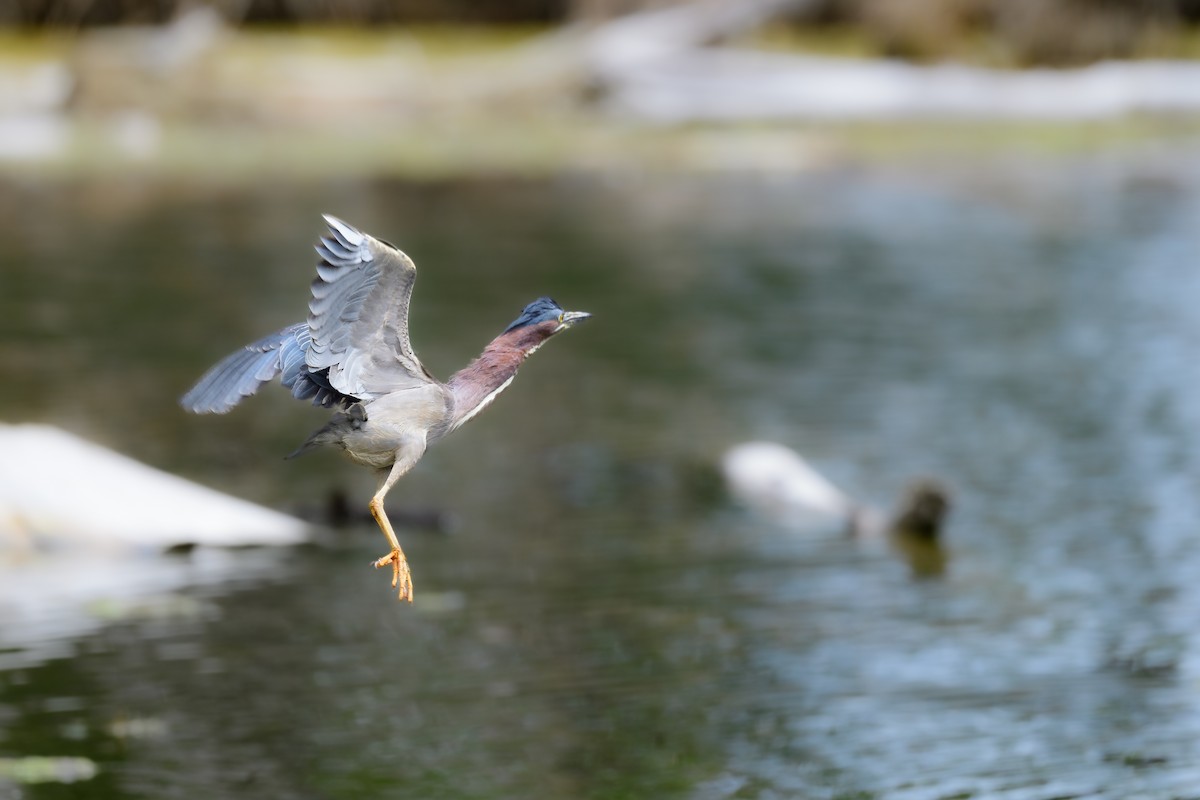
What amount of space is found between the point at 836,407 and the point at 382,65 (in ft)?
62.6

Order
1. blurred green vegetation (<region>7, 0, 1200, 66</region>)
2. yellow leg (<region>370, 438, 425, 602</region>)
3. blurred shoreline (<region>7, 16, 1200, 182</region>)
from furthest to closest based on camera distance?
1. blurred green vegetation (<region>7, 0, 1200, 66</region>)
2. blurred shoreline (<region>7, 16, 1200, 182</region>)
3. yellow leg (<region>370, 438, 425, 602</region>)

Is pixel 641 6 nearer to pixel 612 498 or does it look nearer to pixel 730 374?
pixel 730 374

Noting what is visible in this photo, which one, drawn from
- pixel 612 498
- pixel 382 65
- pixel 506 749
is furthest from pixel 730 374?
pixel 382 65

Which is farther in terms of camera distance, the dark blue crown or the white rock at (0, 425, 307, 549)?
the white rock at (0, 425, 307, 549)

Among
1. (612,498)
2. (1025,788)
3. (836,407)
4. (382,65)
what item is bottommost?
(1025,788)

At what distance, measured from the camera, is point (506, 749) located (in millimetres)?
7926

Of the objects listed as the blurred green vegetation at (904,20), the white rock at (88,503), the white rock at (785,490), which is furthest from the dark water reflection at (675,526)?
the blurred green vegetation at (904,20)

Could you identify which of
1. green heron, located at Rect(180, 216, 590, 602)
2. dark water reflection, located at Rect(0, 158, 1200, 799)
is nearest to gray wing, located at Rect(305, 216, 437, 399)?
green heron, located at Rect(180, 216, 590, 602)

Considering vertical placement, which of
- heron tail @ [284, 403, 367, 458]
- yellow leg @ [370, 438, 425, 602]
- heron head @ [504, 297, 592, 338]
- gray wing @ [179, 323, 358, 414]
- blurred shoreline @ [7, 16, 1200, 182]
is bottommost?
yellow leg @ [370, 438, 425, 602]

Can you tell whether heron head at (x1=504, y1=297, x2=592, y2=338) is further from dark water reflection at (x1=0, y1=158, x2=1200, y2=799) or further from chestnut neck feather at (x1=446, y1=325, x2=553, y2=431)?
dark water reflection at (x1=0, y1=158, x2=1200, y2=799)

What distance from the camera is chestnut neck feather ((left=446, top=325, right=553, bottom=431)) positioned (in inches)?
167

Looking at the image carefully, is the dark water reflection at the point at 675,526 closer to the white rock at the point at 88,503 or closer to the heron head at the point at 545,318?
the white rock at the point at 88,503

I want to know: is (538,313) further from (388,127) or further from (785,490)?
(388,127)

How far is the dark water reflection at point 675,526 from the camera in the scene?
315 inches
